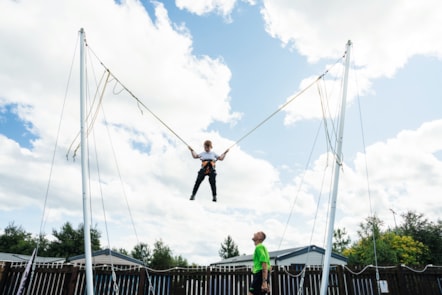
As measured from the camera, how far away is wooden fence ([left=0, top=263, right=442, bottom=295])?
778 centimetres

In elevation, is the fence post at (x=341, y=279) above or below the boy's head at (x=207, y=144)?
below

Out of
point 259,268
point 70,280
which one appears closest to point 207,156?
point 259,268

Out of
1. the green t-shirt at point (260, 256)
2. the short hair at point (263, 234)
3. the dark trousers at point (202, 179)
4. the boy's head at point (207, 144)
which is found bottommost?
the green t-shirt at point (260, 256)

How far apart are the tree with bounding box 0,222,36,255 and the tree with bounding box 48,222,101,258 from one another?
6131 mm

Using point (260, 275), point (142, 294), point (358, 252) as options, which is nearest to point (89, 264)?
point (142, 294)

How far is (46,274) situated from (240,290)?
16.1 ft

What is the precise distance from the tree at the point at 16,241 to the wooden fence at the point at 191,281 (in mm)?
43072

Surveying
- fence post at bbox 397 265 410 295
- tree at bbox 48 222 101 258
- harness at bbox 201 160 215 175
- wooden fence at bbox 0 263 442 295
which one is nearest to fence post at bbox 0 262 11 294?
wooden fence at bbox 0 263 442 295

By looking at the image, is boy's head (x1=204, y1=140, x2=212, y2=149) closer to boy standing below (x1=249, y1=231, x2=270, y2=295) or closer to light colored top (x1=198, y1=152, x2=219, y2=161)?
light colored top (x1=198, y1=152, x2=219, y2=161)

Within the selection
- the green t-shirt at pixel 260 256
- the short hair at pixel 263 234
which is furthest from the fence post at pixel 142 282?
the short hair at pixel 263 234

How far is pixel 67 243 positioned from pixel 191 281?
38046mm

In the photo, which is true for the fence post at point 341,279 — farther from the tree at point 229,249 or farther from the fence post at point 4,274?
the tree at point 229,249

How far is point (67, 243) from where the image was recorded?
3981 cm

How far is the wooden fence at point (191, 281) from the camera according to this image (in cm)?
778
